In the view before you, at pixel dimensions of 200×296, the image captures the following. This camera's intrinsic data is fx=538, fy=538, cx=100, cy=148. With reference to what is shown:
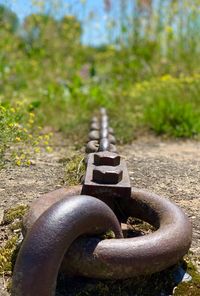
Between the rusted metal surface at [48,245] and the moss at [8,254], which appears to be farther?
the moss at [8,254]

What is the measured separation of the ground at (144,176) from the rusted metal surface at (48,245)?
1.13 feet

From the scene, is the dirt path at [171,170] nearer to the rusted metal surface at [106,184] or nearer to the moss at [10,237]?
the rusted metal surface at [106,184]

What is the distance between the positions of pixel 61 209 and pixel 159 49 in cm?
743

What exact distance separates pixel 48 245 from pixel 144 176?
181cm

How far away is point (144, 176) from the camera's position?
3547 mm

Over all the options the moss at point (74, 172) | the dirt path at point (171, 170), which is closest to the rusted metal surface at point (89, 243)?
the dirt path at point (171, 170)

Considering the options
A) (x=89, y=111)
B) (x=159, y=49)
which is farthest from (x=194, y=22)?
(x=89, y=111)

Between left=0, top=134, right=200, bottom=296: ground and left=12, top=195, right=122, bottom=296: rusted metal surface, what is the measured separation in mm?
345

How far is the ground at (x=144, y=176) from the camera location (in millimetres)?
3014

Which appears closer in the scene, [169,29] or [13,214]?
[13,214]

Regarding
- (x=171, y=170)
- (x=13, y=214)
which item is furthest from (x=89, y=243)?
(x=171, y=170)

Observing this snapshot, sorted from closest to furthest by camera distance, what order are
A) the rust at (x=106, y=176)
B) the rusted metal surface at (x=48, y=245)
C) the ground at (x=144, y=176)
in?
the rusted metal surface at (x=48, y=245) < the rust at (x=106, y=176) < the ground at (x=144, y=176)

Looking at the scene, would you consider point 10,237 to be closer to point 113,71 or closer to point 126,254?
point 126,254

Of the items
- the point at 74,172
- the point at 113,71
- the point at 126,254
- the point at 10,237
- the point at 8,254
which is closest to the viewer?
the point at 126,254
